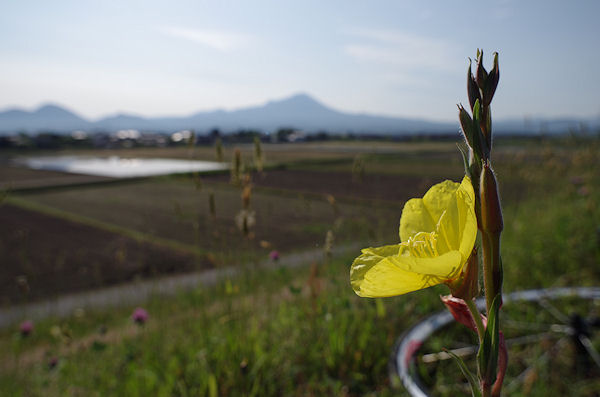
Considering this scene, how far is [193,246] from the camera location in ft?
38.0

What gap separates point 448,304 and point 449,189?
20 centimetres

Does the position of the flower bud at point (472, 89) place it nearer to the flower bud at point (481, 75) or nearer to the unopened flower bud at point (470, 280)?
the flower bud at point (481, 75)

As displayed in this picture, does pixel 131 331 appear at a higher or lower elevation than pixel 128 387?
lower

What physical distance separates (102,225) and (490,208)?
15237mm

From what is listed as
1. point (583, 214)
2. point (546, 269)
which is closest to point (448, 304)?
point (546, 269)

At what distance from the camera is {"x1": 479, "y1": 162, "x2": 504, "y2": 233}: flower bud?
51 cm

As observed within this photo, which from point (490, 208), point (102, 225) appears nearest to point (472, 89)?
point (490, 208)

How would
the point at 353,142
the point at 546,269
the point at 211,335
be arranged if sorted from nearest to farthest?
the point at 211,335 < the point at 546,269 < the point at 353,142

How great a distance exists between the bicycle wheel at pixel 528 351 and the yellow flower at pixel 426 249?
1427mm

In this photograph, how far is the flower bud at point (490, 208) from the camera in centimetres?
51

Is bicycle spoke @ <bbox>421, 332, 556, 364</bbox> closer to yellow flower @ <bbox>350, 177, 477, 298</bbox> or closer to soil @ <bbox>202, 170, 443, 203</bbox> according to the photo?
yellow flower @ <bbox>350, 177, 477, 298</bbox>

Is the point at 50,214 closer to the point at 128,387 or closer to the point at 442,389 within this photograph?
the point at 128,387

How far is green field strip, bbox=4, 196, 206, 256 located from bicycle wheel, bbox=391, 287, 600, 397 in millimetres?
6096

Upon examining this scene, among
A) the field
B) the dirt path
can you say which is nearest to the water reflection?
the field
